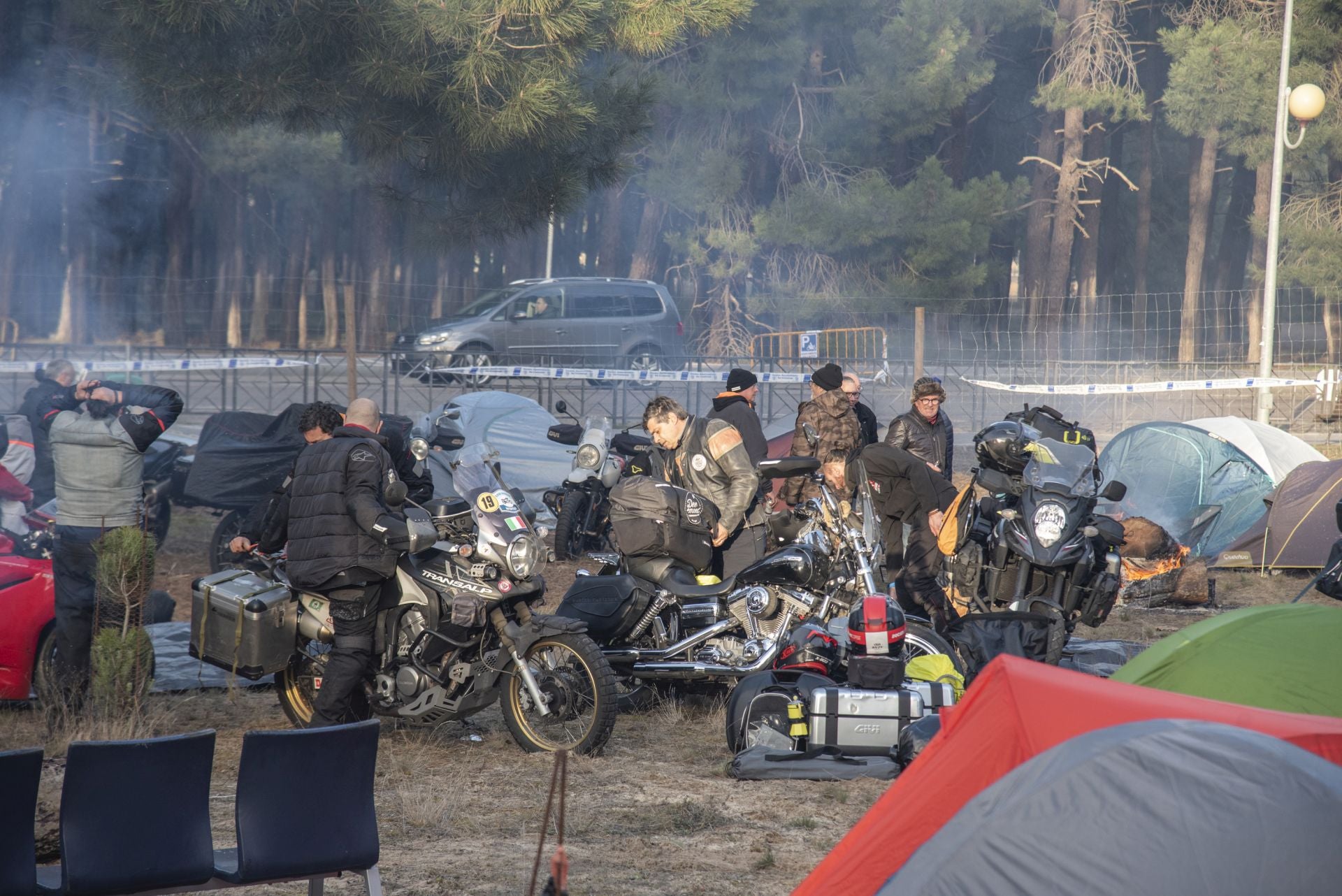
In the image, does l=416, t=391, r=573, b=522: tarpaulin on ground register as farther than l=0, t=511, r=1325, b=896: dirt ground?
Yes

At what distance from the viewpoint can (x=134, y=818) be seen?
10.8ft

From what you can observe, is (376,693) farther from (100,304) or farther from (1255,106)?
(1255,106)

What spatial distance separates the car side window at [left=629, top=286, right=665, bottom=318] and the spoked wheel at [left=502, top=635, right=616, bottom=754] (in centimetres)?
1762

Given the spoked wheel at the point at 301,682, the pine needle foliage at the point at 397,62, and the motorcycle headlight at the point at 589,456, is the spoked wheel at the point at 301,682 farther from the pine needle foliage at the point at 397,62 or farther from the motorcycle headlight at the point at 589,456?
the pine needle foliage at the point at 397,62

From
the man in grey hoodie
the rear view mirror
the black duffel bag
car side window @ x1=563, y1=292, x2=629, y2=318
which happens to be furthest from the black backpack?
car side window @ x1=563, y1=292, x2=629, y2=318

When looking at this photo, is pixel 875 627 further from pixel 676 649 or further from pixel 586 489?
pixel 586 489

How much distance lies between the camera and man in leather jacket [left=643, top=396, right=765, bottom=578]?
7066 millimetres

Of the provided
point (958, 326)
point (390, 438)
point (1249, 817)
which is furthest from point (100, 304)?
point (1249, 817)

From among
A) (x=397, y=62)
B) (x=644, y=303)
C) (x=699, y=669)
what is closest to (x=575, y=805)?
(x=699, y=669)

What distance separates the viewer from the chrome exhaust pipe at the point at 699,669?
6316 mm

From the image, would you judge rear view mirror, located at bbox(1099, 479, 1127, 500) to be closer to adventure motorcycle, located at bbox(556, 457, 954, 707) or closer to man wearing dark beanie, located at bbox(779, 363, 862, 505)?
adventure motorcycle, located at bbox(556, 457, 954, 707)

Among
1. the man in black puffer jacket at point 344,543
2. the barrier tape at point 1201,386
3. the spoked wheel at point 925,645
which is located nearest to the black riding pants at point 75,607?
the man in black puffer jacket at point 344,543

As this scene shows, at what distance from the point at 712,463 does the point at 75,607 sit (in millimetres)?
3090

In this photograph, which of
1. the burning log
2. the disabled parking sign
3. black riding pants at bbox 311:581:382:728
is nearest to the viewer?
black riding pants at bbox 311:581:382:728
